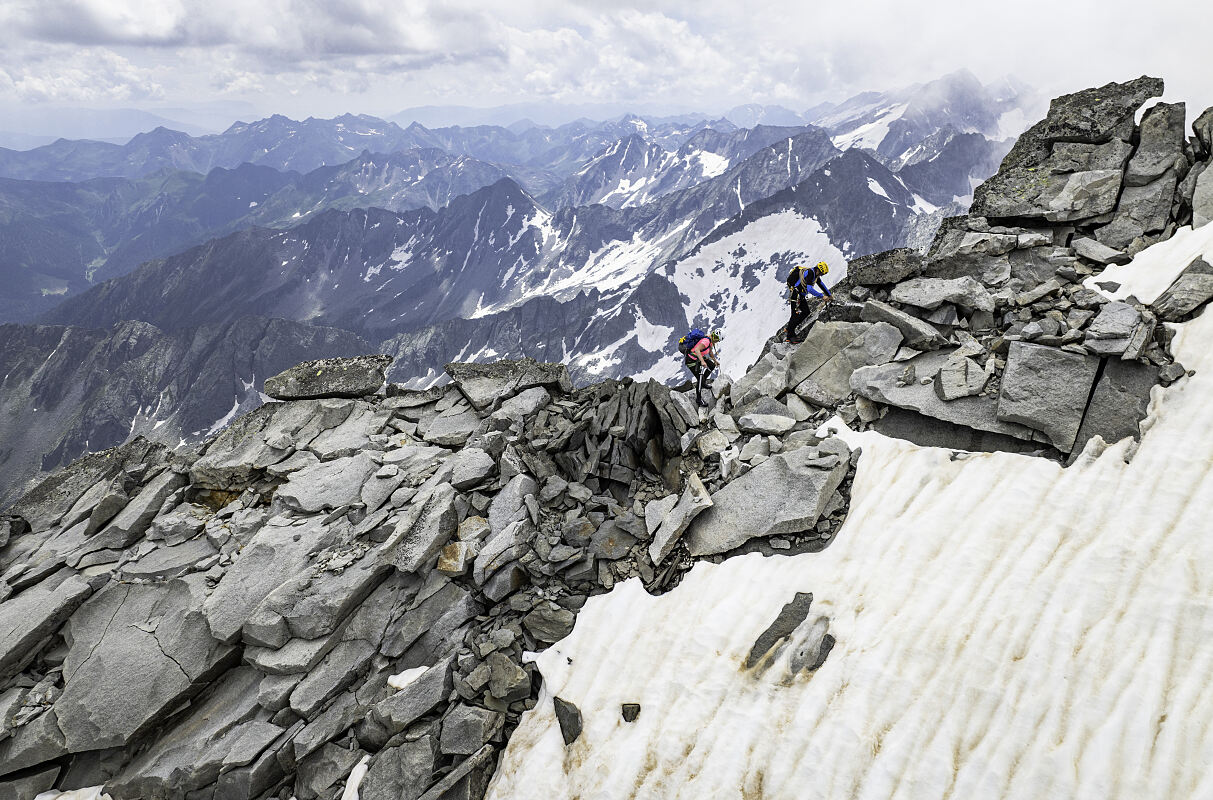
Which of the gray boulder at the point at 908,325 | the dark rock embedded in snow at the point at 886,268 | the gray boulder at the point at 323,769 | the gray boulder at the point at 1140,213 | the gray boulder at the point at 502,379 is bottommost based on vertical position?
the gray boulder at the point at 323,769

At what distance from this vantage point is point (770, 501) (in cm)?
1235

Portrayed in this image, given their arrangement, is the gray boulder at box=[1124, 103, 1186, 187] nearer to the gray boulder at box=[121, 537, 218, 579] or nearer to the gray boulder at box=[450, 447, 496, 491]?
the gray boulder at box=[450, 447, 496, 491]

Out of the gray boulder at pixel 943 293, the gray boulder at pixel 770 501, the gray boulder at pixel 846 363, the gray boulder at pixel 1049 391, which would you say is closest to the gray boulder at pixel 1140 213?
the gray boulder at pixel 943 293

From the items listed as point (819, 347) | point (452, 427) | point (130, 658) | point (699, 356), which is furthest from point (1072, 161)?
point (130, 658)

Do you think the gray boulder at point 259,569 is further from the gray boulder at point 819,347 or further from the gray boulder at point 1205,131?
the gray boulder at point 1205,131

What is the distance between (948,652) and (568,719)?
712 centimetres

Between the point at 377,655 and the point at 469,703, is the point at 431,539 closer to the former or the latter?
the point at 377,655

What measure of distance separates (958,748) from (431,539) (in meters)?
11.1

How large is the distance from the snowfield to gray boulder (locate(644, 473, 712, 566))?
2.92 ft

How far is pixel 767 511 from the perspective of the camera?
40.2 ft

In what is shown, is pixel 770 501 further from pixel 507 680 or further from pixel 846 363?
pixel 507 680

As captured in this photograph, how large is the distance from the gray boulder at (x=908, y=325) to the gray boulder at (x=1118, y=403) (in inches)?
146

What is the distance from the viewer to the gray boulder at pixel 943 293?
14.9 m

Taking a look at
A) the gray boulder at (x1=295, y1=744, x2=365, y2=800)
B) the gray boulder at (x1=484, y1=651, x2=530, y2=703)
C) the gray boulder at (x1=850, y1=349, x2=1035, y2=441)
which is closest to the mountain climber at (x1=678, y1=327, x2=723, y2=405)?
the gray boulder at (x1=850, y1=349, x2=1035, y2=441)
